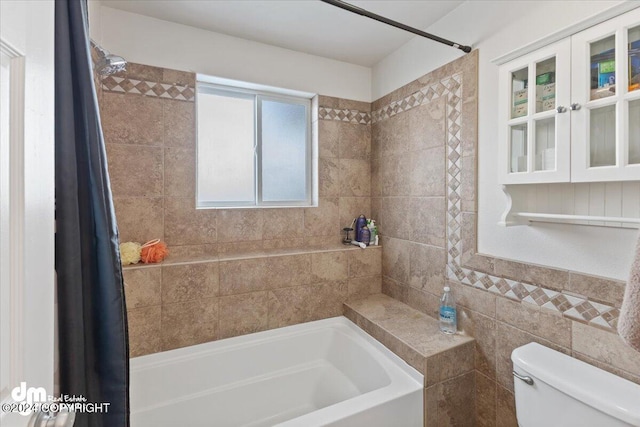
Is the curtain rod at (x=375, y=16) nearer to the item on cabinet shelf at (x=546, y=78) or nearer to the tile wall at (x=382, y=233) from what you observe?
the tile wall at (x=382, y=233)

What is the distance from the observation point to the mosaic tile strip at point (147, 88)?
180 cm

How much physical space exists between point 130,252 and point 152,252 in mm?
113

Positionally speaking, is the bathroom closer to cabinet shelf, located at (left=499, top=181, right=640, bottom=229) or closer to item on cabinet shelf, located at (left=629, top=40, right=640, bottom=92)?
cabinet shelf, located at (left=499, top=181, right=640, bottom=229)

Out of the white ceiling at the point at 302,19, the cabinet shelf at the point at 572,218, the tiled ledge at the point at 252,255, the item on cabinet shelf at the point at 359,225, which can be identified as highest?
the white ceiling at the point at 302,19

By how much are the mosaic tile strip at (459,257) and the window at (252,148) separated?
88 centimetres

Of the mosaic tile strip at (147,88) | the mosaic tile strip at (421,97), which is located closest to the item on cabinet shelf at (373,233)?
the mosaic tile strip at (421,97)

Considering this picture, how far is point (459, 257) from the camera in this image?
5.79 ft

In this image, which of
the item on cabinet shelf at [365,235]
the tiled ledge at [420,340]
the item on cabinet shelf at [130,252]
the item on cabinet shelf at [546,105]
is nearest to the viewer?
the item on cabinet shelf at [546,105]

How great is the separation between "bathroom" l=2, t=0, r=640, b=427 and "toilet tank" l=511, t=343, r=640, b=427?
9cm

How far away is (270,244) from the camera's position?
225 cm

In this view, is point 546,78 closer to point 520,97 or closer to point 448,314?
point 520,97

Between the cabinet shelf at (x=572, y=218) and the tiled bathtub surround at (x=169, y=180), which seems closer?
the cabinet shelf at (x=572, y=218)

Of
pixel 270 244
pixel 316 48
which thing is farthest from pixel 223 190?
pixel 316 48

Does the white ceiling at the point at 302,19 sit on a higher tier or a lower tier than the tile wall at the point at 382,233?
higher
